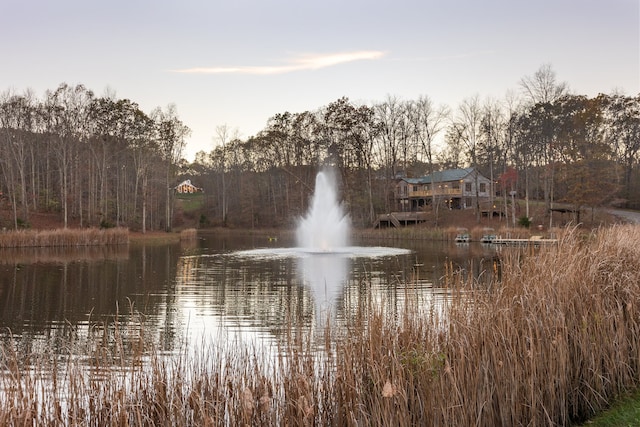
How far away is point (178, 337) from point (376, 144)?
59.3 meters

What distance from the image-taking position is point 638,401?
6.17m

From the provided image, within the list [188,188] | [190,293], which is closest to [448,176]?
[190,293]

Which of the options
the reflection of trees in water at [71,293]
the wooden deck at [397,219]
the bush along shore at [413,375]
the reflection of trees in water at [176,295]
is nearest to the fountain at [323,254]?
the reflection of trees in water at [176,295]

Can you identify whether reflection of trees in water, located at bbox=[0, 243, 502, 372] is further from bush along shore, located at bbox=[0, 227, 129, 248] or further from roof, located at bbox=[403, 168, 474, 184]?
roof, located at bbox=[403, 168, 474, 184]

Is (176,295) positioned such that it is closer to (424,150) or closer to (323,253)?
(323,253)

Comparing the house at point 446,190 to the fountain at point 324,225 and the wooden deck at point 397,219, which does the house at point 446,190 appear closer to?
the wooden deck at point 397,219

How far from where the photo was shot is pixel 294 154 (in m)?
72.9

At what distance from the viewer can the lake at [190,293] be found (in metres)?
10.8

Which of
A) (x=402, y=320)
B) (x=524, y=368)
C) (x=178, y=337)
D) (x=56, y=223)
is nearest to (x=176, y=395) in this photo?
(x=402, y=320)

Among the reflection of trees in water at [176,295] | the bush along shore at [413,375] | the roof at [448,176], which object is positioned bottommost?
the reflection of trees in water at [176,295]

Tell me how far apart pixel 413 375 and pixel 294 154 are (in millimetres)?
68182

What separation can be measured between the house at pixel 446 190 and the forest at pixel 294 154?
100 inches

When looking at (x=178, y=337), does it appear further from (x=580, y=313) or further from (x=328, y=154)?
(x=328, y=154)

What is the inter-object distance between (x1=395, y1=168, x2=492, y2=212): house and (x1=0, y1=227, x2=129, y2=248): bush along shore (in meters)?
39.4
